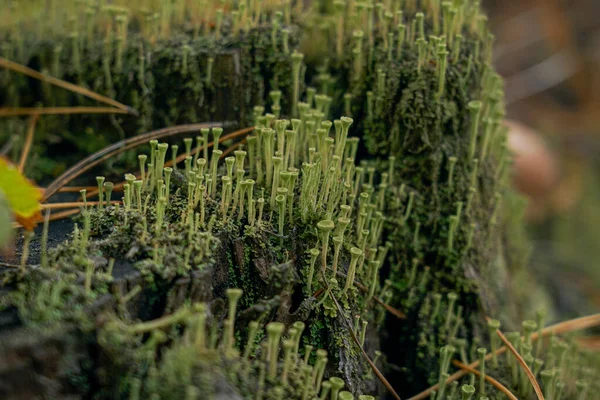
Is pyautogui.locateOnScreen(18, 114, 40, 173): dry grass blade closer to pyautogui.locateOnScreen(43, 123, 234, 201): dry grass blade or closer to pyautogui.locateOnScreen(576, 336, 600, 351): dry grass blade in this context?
pyautogui.locateOnScreen(43, 123, 234, 201): dry grass blade

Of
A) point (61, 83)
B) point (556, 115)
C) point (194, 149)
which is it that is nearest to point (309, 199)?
point (194, 149)

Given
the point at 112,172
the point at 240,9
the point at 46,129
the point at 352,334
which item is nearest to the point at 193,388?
the point at 352,334

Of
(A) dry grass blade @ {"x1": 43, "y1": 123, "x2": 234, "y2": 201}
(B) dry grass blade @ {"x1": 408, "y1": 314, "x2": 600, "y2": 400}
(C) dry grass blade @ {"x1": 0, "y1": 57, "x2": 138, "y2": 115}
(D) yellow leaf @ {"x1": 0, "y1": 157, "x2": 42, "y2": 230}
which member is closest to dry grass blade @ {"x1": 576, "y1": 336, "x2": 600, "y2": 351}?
(B) dry grass blade @ {"x1": 408, "y1": 314, "x2": 600, "y2": 400}

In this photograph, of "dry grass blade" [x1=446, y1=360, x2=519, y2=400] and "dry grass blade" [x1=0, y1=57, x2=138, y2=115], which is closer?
"dry grass blade" [x1=446, y1=360, x2=519, y2=400]

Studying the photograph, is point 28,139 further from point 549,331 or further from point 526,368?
point 549,331

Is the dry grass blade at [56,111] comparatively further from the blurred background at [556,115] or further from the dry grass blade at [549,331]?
the blurred background at [556,115]

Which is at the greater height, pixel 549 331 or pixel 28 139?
pixel 28 139
